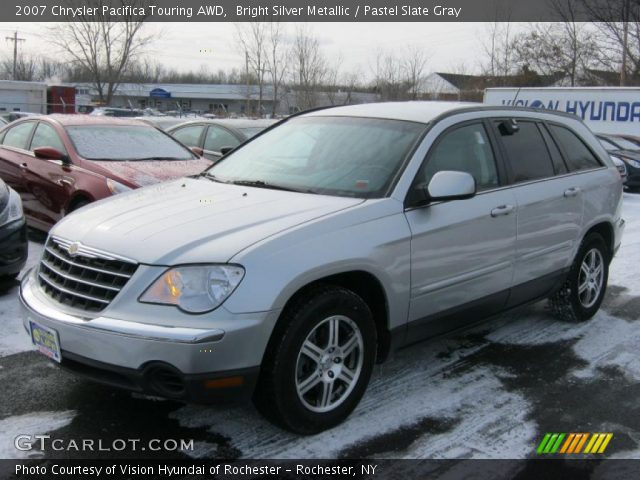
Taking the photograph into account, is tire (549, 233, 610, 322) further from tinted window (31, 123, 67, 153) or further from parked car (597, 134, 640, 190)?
parked car (597, 134, 640, 190)

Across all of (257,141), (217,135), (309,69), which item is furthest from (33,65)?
(257,141)

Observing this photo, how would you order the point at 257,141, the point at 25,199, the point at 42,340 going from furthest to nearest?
the point at 25,199, the point at 257,141, the point at 42,340

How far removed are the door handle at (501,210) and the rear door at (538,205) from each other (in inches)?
5.5

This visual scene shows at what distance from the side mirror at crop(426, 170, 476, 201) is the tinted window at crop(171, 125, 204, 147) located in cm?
755

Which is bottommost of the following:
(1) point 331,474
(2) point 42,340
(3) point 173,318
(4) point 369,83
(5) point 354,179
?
(1) point 331,474

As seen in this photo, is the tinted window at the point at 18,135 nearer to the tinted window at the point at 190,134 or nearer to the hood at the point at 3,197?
the hood at the point at 3,197

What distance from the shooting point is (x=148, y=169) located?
7.06 meters

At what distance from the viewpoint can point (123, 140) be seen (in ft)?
25.4

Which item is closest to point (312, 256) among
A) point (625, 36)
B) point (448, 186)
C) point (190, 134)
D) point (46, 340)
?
point (448, 186)

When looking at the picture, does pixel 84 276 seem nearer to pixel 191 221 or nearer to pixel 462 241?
pixel 191 221

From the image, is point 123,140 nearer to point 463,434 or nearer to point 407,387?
point 407,387

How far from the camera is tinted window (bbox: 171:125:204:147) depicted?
35.4ft

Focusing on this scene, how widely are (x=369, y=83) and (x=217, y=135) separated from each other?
65.2ft

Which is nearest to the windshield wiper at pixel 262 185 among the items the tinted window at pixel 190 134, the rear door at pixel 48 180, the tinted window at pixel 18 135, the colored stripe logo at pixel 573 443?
the colored stripe logo at pixel 573 443
